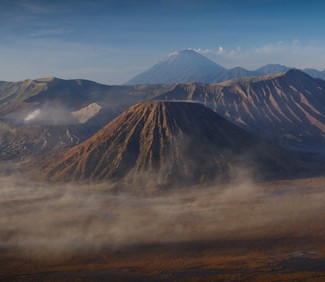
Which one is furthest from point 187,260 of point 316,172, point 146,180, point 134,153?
point 316,172

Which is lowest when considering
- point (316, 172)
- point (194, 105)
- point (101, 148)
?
point (316, 172)

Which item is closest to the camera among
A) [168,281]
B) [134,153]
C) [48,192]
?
[168,281]

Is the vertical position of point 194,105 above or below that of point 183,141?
above

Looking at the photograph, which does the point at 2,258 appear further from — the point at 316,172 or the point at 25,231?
the point at 316,172

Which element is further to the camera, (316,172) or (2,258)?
(316,172)

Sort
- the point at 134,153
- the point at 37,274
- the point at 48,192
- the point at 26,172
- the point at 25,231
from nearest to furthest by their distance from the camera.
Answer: the point at 37,274
the point at 25,231
the point at 48,192
the point at 134,153
the point at 26,172

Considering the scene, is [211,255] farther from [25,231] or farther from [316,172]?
[316,172]

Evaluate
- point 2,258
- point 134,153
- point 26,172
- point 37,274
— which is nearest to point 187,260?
point 37,274
